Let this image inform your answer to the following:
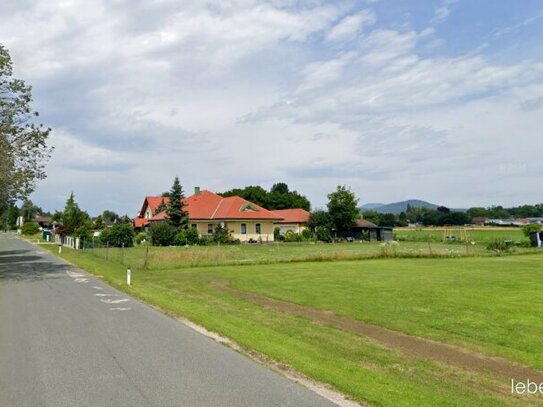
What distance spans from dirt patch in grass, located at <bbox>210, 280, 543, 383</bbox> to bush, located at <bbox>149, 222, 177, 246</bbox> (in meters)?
42.5

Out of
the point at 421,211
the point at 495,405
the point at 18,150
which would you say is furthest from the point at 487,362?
the point at 421,211

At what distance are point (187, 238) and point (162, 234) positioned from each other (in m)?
2.88

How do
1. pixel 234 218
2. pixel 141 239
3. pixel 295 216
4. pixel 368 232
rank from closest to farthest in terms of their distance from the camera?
pixel 141 239 < pixel 234 218 < pixel 368 232 < pixel 295 216

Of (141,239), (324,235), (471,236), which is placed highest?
(141,239)

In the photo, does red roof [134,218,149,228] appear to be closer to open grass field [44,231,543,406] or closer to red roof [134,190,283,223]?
red roof [134,190,283,223]

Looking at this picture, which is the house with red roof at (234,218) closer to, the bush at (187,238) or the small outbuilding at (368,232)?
the bush at (187,238)

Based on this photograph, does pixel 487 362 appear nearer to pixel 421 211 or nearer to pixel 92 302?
pixel 92 302

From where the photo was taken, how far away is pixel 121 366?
800 centimetres

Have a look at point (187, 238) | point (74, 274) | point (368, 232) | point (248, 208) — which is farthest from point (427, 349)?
point (368, 232)

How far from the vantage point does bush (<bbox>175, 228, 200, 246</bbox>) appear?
186ft

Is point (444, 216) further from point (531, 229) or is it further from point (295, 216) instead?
point (531, 229)

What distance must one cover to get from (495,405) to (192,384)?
3934 millimetres

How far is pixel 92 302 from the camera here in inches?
615

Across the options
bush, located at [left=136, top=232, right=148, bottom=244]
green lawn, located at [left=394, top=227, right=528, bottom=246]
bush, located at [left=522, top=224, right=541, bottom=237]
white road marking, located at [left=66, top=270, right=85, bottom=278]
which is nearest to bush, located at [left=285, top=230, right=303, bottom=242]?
green lawn, located at [left=394, top=227, right=528, bottom=246]
